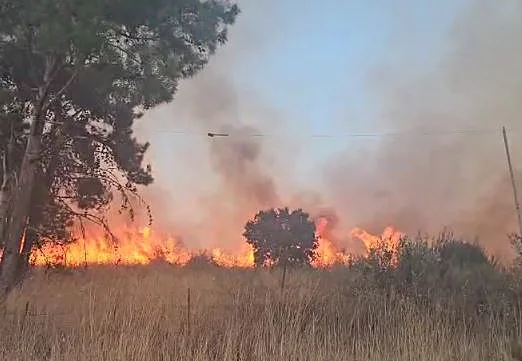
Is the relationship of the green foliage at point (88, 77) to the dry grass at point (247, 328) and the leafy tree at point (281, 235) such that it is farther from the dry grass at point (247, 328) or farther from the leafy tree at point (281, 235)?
the leafy tree at point (281, 235)

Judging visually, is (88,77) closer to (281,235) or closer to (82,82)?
(82,82)

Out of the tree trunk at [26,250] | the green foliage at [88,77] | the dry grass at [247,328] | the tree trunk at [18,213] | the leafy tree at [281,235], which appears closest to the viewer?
the dry grass at [247,328]

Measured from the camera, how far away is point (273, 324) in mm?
8266

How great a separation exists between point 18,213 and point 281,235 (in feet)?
88.1

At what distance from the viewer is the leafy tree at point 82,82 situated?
10875mm

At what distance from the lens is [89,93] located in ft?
45.4

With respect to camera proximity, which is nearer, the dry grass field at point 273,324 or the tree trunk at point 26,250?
the dry grass field at point 273,324

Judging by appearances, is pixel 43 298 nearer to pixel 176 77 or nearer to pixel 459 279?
pixel 176 77

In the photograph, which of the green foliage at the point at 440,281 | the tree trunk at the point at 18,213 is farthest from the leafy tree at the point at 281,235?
the tree trunk at the point at 18,213

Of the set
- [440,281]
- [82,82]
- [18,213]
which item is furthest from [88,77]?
[440,281]

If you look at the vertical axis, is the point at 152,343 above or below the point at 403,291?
below

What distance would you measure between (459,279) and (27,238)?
11.1 meters

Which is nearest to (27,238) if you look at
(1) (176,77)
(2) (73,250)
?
(2) (73,250)

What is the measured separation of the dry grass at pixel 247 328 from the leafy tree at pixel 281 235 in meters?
24.8
